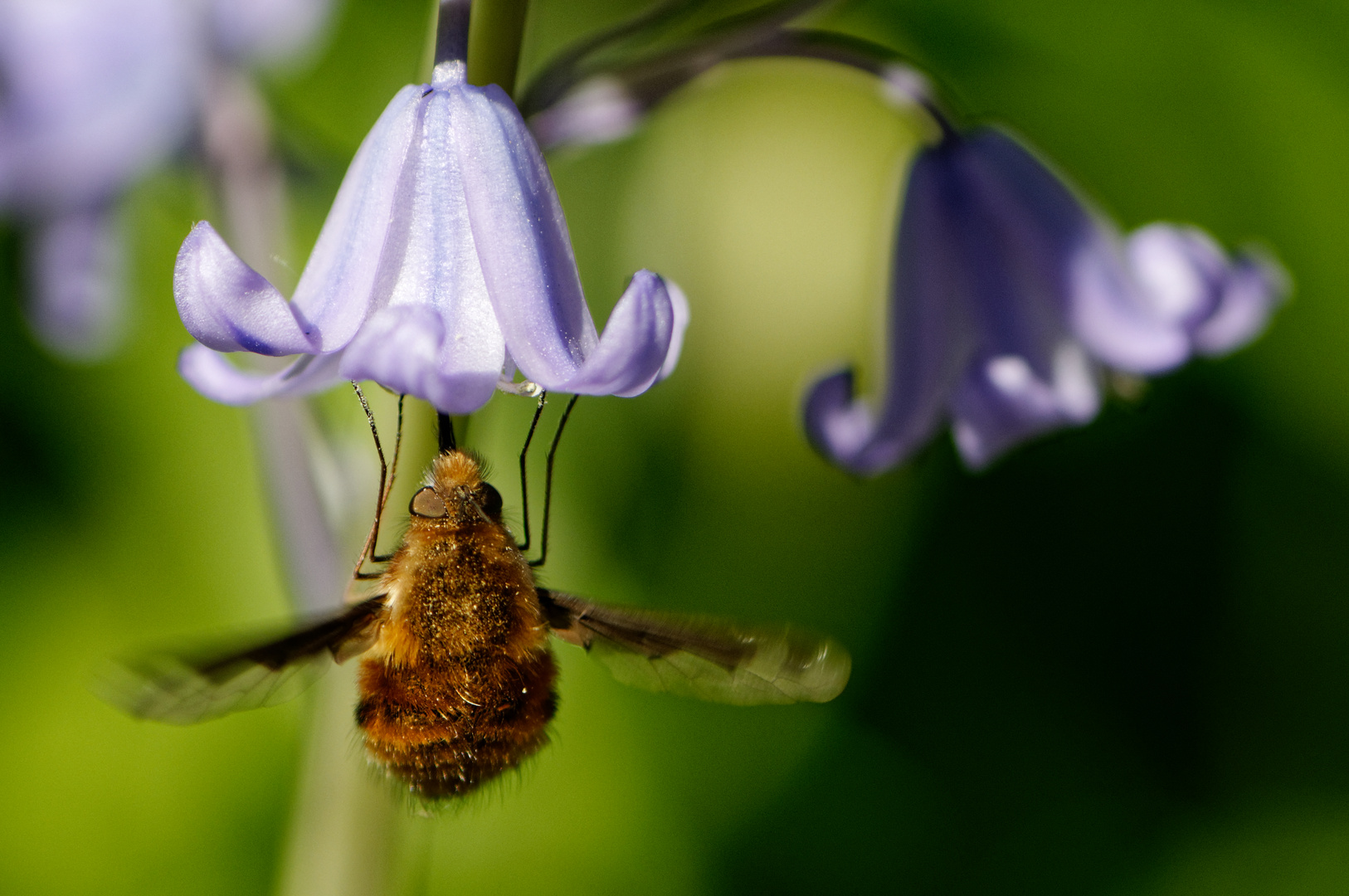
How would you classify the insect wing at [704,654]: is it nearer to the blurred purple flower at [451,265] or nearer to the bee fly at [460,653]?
the bee fly at [460,653]

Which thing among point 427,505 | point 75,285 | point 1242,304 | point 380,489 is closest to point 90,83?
point 75,285

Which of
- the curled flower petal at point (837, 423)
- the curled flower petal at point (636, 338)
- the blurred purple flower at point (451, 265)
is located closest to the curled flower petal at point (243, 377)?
the blurred purple flower at point (451, 265)

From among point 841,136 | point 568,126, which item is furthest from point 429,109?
point 841,136

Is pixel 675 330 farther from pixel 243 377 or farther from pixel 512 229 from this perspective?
pixel 243 377

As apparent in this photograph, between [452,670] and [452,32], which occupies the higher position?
[452,32]

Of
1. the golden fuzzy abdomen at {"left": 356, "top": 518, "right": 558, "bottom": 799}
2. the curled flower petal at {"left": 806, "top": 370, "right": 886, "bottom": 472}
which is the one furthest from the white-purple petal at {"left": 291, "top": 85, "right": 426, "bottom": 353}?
the curled flower petal at {"left": 806, "top": 370, "right": 886, "bottom": 472}

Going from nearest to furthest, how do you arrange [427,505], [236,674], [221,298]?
1. [221,298]
2. [236,674]
3. [427,505]

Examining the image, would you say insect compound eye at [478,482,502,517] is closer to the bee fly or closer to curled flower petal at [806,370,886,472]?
the bee fly
